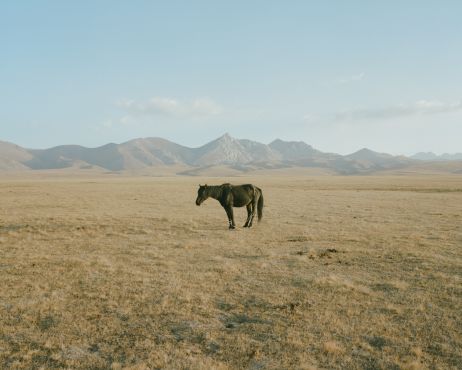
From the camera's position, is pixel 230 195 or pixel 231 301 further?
pixel 230 195

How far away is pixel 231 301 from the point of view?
895 cm

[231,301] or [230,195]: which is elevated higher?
[230,195]

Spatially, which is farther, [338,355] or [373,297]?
[373,297]

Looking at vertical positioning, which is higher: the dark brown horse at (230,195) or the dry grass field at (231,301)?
the dark brown horse at (230,195)

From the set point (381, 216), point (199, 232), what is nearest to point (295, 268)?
point (199, 232)

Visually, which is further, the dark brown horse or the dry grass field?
the dark brown horse

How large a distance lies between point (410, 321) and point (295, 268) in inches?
179

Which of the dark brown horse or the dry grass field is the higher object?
the dark brown horse

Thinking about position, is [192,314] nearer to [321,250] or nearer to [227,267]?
[227,267]

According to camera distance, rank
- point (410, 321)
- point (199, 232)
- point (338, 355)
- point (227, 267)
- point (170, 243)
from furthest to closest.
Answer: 1. point (199, 232)
2. point (170, 243)
3. point (227, 267)
4. point (410, 321)
5. point (338, 355)

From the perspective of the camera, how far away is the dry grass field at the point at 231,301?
6.42 metres

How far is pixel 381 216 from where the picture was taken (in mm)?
25516

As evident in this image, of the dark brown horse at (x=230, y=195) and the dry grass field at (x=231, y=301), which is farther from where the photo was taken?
the dark brown horse at (x=230, y=195)

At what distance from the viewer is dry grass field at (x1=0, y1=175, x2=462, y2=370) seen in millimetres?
6422
